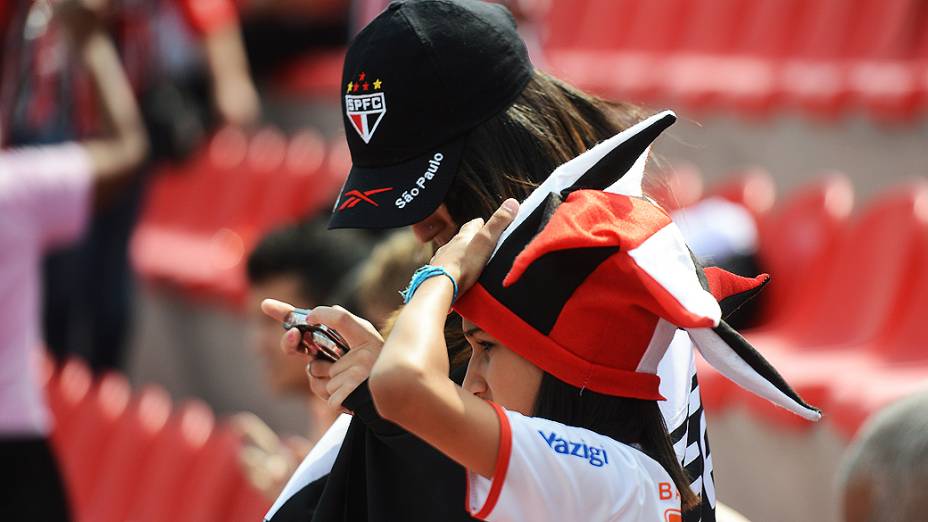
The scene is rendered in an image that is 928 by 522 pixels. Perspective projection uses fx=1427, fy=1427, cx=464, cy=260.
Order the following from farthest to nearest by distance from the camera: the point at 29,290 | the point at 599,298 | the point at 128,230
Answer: the point at 128,230, the point at 29,290, the point at 599,298

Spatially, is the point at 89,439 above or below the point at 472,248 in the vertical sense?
below

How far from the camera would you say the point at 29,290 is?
9.33ft

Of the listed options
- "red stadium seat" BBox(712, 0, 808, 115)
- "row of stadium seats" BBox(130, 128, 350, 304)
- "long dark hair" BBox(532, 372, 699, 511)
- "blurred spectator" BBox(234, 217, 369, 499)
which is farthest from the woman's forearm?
"red stadium seat" BBox(712, 0, 808, 115)

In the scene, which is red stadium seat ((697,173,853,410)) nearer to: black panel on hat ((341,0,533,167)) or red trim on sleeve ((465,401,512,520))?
black panel on hat ((341,0,533,167))

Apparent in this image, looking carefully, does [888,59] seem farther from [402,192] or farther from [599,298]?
[599,298]

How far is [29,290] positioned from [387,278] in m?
0.81

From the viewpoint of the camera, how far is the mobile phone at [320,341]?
1.43 m

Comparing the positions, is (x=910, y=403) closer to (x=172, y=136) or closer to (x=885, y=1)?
(x=885, y=1)

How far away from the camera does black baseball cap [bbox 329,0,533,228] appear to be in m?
1.60

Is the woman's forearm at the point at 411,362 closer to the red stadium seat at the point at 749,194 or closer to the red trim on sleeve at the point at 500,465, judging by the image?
the red trim on sleeve at the point at 500,465

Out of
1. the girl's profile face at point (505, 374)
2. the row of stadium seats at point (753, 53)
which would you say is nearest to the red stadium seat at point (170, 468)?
the row of stadium seats at point (753, 53)

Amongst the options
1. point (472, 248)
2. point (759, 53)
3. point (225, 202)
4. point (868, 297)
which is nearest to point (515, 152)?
point (472, 248)

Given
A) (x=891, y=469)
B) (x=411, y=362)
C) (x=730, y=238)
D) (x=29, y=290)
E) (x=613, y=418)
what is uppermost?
(x=411, y=362)

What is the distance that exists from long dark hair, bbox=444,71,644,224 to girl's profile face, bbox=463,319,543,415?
20 centimetres
